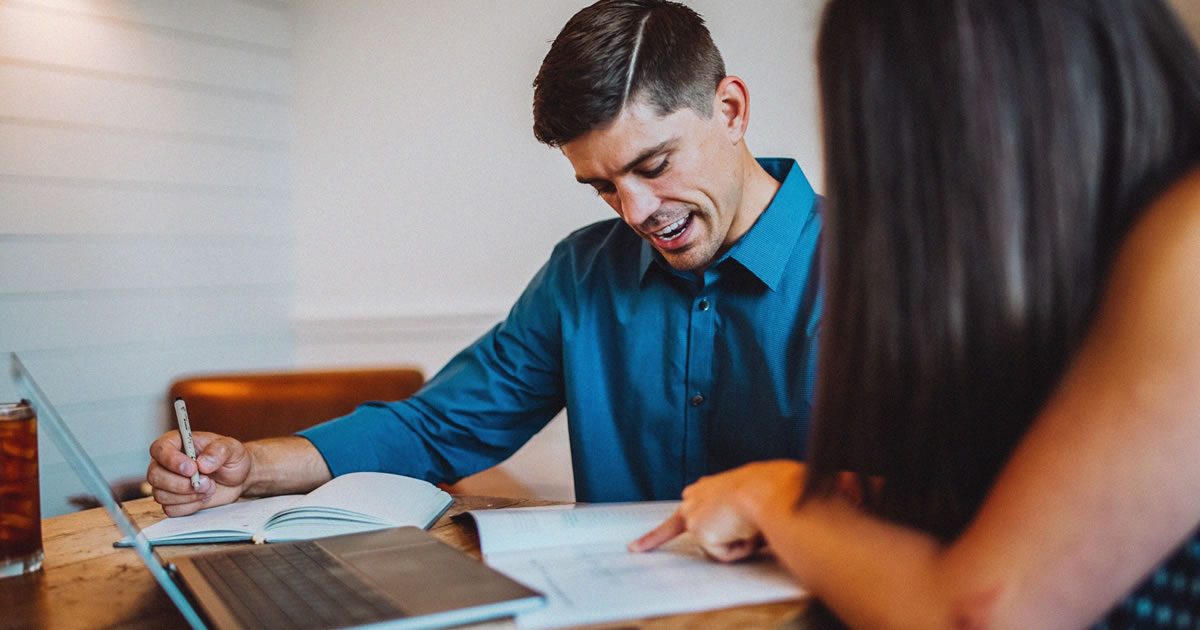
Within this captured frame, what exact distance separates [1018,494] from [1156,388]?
0.11 m

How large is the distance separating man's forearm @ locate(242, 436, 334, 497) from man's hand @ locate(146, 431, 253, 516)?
0.11ft

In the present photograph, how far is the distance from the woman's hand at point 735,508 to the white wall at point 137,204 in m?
2.13

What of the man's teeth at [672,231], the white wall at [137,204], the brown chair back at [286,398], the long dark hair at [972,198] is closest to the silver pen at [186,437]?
the man's teeth at [672,231]

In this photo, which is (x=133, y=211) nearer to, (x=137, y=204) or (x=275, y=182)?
(x=137, y=204)

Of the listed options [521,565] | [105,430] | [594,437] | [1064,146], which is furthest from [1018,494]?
[105,430]

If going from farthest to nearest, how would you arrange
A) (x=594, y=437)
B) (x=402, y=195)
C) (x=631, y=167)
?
(x=402, y=195) → (x=594, y=437) → (x=631, y=167)

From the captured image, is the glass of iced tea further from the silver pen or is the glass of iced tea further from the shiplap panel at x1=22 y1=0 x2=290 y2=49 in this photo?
the shiplap panel at x1=22 y1=0 x2=290 y2=49

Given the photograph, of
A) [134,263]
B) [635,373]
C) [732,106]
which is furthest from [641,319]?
[134,263]

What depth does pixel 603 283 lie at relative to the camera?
1626mm

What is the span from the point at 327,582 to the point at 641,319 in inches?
33.0

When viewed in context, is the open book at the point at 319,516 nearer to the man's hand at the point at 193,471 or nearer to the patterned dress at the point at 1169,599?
the man's hand at the point at 193,471

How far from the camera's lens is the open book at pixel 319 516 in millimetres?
1051

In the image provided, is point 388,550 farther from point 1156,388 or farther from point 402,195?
point 402,195

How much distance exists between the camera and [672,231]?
4.72 feet
